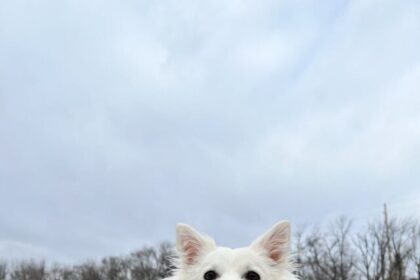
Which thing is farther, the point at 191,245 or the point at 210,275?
the point at 191,245

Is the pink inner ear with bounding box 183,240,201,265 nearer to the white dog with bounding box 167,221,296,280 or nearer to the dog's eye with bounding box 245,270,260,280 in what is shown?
the white dog with bounding box 167,221,296,280

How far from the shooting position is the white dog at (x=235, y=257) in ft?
28.3

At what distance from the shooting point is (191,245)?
9484mm

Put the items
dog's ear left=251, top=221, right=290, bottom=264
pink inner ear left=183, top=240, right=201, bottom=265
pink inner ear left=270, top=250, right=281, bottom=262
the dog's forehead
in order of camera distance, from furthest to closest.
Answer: pink inner ear left=183, top=240, right=201, bottom=265, pink inner ear left=270, top=250, right=281, bottom=262, dog's ear left=251, top=221, right=290, bottom=264, the dog's forehead

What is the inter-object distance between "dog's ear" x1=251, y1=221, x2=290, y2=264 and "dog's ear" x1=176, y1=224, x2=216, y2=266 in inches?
35.2

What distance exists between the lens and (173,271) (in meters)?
10.1

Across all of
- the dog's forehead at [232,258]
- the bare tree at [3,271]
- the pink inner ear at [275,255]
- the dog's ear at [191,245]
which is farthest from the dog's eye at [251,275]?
the bare tree at [3,271]

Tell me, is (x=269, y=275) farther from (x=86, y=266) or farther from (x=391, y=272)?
(x=86, y=266)

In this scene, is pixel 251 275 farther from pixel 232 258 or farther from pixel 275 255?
pixel 275 255

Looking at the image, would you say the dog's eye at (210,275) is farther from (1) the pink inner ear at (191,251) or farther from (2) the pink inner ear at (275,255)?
(2) the pink inner ear at (275,255)

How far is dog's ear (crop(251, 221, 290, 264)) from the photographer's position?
9.18 m

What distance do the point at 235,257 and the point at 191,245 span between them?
1073mm

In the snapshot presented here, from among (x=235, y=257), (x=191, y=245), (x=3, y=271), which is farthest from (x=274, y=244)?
(x=3, y=271)

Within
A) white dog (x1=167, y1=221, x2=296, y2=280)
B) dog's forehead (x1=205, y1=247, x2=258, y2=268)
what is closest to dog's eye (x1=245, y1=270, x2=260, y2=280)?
white dog (x1=167, y1=221, x2=296, y2=280)
